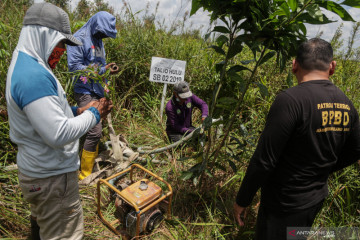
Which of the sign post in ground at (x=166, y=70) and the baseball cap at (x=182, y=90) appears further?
the sign post in ground at (x=166, y=70)

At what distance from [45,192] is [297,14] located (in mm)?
1948

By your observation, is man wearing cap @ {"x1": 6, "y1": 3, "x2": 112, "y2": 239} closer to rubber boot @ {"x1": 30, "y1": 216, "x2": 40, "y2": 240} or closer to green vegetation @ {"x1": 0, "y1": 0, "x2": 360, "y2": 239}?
rubber boot @ {"x1": 30, "y1": 216, "x2": 40, "y2": 240}

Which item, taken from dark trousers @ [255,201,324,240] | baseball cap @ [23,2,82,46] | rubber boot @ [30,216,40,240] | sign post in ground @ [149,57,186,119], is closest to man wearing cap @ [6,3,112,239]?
baseball cap @ [23,2,82,46]

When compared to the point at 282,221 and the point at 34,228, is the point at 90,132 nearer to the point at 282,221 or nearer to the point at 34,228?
the point at 34,228

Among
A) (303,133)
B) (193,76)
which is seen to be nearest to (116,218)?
(303,133)

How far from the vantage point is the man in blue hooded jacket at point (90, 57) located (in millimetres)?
2609

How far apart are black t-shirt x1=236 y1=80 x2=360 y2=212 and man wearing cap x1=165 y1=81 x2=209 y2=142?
6.33 feet

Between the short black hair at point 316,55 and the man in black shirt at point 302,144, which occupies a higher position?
the short black hair at point 316,55

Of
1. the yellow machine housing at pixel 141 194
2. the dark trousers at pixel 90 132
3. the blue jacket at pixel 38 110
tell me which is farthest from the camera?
the dark trousers at pixel 90 132

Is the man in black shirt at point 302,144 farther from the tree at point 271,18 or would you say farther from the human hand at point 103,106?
the human hand at point 103,106

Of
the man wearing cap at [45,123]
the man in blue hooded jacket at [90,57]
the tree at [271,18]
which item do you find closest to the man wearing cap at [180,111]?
the man in blue hooded jacket at [90,57]

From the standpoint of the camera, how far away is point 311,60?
1343 mm

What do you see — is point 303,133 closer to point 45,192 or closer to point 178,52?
point 45,192

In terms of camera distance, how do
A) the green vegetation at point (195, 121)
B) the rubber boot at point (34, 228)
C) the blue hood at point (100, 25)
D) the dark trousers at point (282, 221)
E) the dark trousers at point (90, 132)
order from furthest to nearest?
1. the dark trousers at point (90, 132)
2. the blue hood at point (100, 25)
3. the green vegetation at point (195, 121)
4. the rubber boot at point (34, 228)
5. the dark trousers at point (282, 221)
